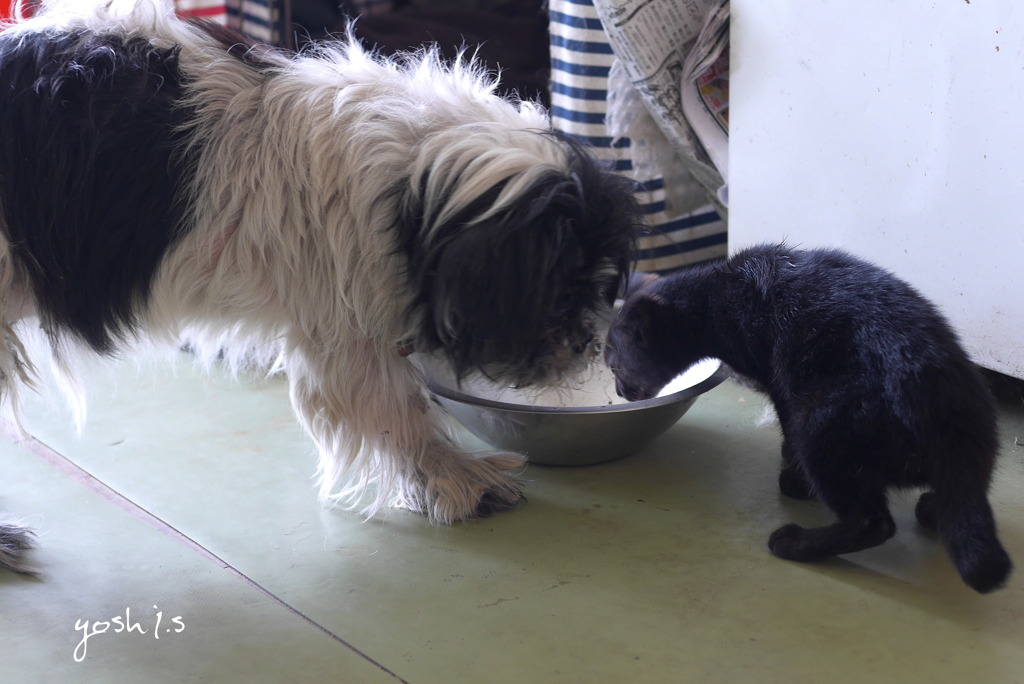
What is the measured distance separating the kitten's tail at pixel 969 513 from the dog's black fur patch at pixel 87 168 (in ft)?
4.16

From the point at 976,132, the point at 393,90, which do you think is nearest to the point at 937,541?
the point at 976,132

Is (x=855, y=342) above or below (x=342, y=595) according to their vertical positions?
above

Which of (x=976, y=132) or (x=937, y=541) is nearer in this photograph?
(x=937, y=541)

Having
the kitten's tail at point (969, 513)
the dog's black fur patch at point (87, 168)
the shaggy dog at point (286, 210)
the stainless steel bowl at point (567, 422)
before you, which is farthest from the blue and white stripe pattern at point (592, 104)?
the dog's black fur patch at point (87, 168)

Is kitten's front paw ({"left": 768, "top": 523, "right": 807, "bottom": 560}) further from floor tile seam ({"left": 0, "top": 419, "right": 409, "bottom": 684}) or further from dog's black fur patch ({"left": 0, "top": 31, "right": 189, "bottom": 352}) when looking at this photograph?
dog's black fur patch ({"left": 0, "top": 31, "right": 189, "bottom": 352})

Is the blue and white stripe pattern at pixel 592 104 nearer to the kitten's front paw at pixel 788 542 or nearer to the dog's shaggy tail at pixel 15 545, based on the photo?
the kitten's front paw at pixel 788 542

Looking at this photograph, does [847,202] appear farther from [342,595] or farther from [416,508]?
[342,595]

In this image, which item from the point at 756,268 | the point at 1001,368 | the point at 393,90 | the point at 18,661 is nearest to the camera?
the point at 18,661

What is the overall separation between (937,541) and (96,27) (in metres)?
1.70

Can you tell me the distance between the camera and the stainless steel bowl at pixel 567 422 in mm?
1922

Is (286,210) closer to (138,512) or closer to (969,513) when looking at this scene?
(138,512)

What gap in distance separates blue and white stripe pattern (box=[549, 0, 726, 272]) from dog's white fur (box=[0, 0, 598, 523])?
0.99 m

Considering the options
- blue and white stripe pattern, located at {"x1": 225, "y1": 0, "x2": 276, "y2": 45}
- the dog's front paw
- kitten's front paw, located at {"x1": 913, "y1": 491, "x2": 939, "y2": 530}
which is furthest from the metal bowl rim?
blue and white stripe pattern, located at {"x1": 225, "y1": 0, "x2": 276, "y2": 45}

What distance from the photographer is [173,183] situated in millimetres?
1618
